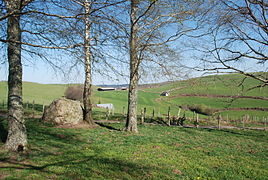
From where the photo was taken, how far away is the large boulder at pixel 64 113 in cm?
1227

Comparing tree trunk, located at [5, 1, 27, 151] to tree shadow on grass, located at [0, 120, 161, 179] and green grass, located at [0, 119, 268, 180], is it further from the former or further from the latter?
tree shadow on grass, located at [0, 120, 161, 179]

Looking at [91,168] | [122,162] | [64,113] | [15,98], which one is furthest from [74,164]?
[64,113]

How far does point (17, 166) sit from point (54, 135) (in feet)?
13.8

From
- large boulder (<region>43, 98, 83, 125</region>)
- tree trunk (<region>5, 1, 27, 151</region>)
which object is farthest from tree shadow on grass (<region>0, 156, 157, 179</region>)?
large boulder (<region>43, 98, 83, 125</region>)

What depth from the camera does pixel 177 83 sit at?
9.72 meters

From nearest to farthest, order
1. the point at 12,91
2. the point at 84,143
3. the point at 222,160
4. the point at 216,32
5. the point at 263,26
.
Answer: the point at 12,91 → the point at 222,160 → the point at 84,143 → the point at 263,26 → the point at 216,32

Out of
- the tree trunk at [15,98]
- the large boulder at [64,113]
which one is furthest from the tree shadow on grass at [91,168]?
the large boulder at [64,113]

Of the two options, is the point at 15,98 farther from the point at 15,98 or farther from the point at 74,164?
the point at 74,164

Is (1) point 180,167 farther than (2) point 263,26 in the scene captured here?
No

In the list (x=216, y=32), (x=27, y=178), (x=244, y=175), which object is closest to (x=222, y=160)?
(x=244, y=175)

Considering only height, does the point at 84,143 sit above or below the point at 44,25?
below

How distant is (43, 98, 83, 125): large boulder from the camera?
12267mm

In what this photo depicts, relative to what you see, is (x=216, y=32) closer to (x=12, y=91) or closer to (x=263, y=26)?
(x=263, y=26)

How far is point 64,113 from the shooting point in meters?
12.4
